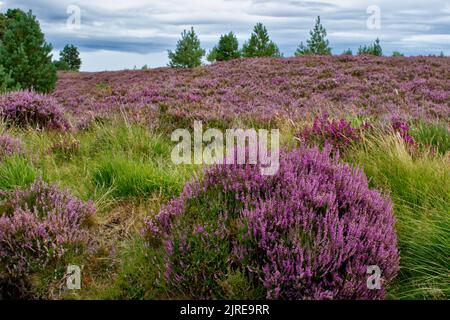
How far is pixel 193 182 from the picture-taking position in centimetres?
388

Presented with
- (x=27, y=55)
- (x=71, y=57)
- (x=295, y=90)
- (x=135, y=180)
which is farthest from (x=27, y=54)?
(x=71, y=57)

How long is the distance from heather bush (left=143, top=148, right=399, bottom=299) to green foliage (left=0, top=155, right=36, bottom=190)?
1.92m

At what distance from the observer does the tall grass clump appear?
124 inches

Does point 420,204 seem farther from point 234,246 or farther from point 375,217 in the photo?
point 234,246

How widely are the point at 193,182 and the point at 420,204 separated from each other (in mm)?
2148

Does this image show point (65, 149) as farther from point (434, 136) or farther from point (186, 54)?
point (186, 54)

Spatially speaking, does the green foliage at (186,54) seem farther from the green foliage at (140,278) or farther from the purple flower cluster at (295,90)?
the green foliage at (140,278)

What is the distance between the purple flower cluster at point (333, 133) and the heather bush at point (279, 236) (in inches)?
86.2

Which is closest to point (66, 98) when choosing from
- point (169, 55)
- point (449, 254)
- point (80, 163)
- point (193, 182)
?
point (169, 55)

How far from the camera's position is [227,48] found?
36.7 meters

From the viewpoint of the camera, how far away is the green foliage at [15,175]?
15.6 feet

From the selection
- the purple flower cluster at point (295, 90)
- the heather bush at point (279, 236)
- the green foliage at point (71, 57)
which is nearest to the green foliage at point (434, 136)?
the heather bush at point (279, 236)

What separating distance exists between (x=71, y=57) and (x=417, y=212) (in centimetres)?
6124

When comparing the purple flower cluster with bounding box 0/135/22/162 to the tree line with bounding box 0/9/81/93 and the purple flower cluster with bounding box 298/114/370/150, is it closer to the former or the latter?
the purple flower cluster with bounding box 298/114/370/150
